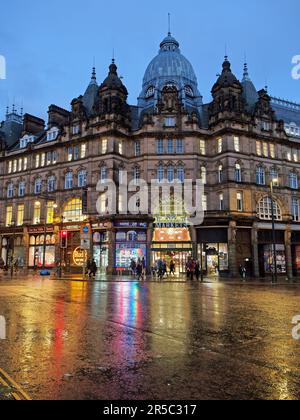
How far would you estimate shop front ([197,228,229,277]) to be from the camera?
128 feet

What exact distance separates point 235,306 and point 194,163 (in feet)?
96.8

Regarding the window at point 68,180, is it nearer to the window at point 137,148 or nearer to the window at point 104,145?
the window at point 104,145

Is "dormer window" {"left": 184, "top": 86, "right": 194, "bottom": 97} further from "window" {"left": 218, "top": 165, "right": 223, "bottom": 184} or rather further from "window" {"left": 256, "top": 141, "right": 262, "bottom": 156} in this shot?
"window" {"left": 218, "top": 165, "right": 223, "bottom": 184}

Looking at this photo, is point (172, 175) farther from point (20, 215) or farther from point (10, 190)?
point (10, 190)

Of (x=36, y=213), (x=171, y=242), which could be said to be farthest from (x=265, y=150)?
(x=36, y=213)

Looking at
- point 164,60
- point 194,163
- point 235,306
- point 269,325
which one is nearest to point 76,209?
point 194,163

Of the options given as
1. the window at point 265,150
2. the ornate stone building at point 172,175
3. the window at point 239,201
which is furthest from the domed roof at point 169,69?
the window at point 239,201

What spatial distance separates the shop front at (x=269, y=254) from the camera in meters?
40.1

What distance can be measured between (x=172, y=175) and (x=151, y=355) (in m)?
35.9

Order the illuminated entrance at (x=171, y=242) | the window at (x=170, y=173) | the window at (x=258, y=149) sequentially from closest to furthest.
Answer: the illuminated entrance at (x=171, y=242) < the window at (x=170, y=173) < the window at (x=258, y=149)

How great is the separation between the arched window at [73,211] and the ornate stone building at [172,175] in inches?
5.2

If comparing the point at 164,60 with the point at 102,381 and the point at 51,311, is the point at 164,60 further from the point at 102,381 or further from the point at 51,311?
the point at 102,381

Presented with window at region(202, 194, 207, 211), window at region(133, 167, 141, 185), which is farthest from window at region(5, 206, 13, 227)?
window at region(202, 194, 207, 211)

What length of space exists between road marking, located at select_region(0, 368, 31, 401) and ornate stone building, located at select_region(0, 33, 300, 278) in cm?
3405
